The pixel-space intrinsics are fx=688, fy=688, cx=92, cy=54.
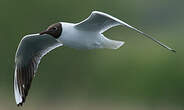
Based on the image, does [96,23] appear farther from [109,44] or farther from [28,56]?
[28,56]

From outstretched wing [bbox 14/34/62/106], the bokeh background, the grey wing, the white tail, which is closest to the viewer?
the grey wing

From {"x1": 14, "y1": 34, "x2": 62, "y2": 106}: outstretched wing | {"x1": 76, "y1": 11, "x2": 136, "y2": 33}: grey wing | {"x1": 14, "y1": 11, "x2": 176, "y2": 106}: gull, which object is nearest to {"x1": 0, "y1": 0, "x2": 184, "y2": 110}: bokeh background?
{"x1": 14, "y1": 34, "x2": 62, "y2": 106}: outstretched wing

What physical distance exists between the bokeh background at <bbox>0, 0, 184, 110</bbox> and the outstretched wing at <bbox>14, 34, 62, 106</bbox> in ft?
14.5

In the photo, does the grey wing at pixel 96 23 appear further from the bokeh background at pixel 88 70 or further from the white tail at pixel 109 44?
the bokeh background at pixel 88 70

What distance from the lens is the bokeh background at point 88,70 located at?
36.7 feet

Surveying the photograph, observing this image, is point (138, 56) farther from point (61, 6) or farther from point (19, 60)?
point (19, 60)

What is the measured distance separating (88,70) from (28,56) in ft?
25.7

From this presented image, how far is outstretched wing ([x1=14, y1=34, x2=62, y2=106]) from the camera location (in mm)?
5500

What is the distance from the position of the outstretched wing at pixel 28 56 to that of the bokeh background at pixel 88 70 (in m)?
4.43

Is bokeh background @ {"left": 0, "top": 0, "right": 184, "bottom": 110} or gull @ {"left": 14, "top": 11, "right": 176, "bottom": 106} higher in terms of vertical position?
gull @ {"left": 14, "top": 11, "right": 176, "bottom": 106}

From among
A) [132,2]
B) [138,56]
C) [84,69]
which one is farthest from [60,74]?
[132,2]

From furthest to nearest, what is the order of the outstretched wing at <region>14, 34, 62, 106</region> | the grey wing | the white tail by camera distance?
the outstretched wing at <region>14, 34, 62, 106</region>
the white tail
the grey wing

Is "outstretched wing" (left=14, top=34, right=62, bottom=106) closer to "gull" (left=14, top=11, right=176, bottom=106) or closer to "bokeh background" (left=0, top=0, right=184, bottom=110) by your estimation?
"gull" (left=14, top=11, right=176, bottom=106)

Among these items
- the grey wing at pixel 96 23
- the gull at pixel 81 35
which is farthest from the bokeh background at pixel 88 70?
the grey wing at pixel 96 23
